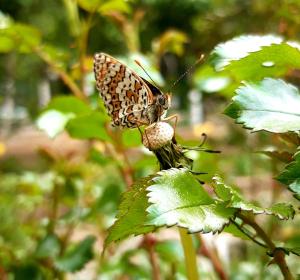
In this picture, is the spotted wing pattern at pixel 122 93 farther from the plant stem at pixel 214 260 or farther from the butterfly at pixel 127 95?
the plant stem at pixel 214 260

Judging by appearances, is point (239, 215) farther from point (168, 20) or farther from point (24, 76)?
point (168, 20)

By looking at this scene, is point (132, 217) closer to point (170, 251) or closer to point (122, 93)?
point (122, 93)

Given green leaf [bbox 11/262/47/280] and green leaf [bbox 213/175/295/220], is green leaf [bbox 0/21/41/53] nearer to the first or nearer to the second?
green leaf [bbox 11/262/47/280]

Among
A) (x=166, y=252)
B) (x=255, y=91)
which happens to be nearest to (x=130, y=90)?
(x=255, y=91)

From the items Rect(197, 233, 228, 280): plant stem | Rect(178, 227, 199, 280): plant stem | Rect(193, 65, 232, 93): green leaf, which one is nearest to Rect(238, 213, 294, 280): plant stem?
Rect(178, 227, 199, 280): plant stem

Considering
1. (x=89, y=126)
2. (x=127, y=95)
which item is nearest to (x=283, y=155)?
(x=127, y=95)
